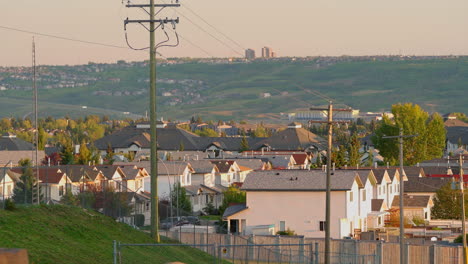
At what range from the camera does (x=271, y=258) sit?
49156 millimetres

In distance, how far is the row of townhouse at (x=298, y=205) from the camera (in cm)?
7294

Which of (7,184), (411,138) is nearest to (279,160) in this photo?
(411,138)

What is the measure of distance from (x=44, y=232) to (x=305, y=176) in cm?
4322

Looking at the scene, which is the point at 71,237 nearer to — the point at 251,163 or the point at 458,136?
the point at 251,163

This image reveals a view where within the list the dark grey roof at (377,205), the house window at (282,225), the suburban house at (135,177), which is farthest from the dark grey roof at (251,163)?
the house window at (282,225)

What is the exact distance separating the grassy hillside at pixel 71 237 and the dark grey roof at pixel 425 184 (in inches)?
2025

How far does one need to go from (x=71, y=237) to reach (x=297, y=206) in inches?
1581

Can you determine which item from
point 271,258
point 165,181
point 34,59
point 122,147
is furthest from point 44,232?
point 122,147

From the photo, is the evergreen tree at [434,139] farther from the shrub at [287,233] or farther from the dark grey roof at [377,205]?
the shrub at [287,233]

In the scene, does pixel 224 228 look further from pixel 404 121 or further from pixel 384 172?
pixel 404 121

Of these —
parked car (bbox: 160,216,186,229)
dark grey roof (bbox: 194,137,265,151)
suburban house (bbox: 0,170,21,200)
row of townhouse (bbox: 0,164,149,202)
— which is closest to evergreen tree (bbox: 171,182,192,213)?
row of townhouse (bbox: 0,164,149,202)

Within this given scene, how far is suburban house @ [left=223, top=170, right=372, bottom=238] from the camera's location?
72.9 metres

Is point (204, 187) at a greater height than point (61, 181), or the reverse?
point (61, 181)

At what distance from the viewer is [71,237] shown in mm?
34906
